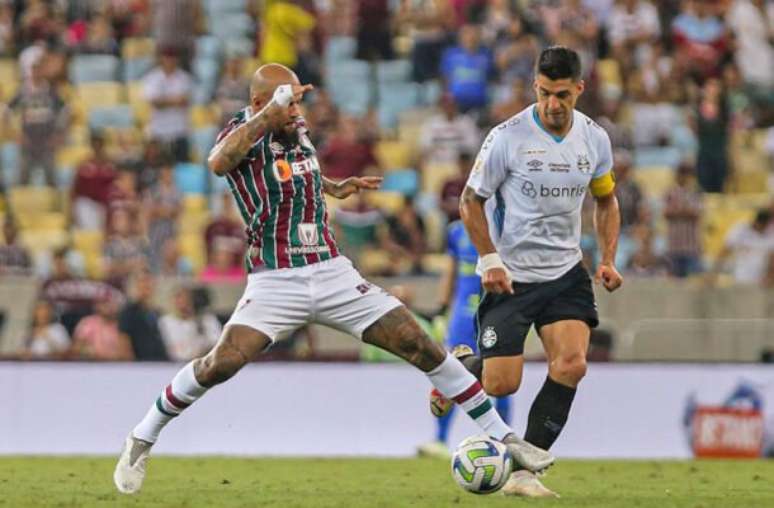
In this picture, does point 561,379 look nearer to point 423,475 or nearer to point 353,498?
point 353,498

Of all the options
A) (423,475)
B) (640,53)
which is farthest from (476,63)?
(423,475)

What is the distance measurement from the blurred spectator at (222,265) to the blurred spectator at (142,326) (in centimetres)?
112

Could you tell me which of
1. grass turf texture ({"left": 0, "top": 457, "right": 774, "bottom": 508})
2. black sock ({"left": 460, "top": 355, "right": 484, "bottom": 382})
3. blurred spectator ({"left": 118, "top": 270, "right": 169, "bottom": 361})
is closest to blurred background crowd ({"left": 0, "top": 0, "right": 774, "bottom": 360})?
blurred spectator ({"left": 118, "top": 270, "right": 169, "bottom": 361})

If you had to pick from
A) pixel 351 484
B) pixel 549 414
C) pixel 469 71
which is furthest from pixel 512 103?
pixel 549 414

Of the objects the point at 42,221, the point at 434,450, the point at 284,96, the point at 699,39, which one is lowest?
the point at 434,450

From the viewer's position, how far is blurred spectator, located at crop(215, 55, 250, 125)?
71.9 feet

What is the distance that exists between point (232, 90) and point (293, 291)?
40.7ft

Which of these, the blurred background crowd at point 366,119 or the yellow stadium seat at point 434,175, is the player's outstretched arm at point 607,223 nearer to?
the blurred background crowd at point 366,119

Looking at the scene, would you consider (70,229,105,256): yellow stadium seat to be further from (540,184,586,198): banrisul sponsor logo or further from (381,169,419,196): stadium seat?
(540,184,586,198): banrisul sponsor logo

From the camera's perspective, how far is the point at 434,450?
52.5 ft

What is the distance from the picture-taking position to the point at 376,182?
10.6m

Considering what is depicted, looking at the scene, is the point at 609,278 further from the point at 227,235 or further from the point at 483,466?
the point at 227,235

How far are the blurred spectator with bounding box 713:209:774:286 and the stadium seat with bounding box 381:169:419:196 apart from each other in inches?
151

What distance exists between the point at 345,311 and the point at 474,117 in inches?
481
